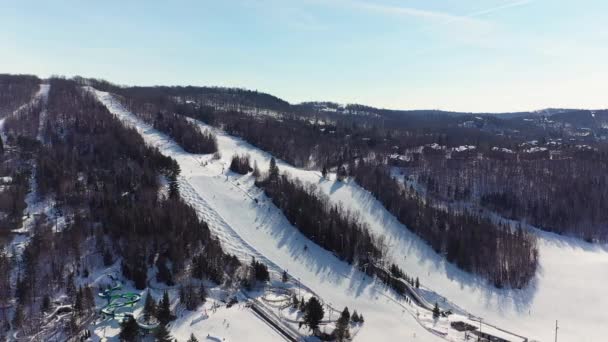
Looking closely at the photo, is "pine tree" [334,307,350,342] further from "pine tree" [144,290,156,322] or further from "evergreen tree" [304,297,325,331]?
"pine tree" [144,290,156,322]

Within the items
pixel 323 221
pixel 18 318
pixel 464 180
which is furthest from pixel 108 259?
pixel 464 180

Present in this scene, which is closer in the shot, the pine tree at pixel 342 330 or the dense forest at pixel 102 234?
the pine tree at pixel 342 330

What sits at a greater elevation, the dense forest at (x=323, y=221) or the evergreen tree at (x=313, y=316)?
the dense forest at (x=323, y=221)

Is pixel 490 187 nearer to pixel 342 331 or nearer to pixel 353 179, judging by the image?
pixel 353 179

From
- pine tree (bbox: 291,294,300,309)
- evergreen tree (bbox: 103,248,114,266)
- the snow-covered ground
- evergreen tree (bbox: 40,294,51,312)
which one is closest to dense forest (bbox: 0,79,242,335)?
evergreen tree (bbox: 40,294,51,312)

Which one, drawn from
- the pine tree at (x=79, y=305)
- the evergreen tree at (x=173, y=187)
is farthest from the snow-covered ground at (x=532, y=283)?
the pine tree at (x=79, y=305)

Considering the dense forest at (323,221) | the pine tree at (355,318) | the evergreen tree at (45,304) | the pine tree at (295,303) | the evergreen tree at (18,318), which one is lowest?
the evergreen tree at (18,318)

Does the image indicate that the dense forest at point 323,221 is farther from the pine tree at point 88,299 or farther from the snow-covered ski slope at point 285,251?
the pine tree at point 88,299
